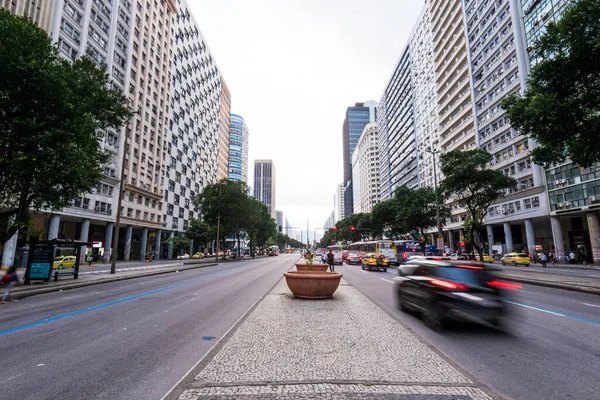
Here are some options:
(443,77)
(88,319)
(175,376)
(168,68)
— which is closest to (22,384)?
(175,376)

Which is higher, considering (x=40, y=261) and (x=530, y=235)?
(x=530, y=235)

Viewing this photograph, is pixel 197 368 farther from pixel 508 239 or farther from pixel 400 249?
pixel 508 239

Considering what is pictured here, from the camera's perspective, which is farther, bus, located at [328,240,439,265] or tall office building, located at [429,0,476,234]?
tall office building, located at [429,0,476,234]

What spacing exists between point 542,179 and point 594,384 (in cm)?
4537

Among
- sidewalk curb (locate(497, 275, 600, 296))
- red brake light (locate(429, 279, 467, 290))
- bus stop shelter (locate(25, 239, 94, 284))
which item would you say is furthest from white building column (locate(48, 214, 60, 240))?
sidewalk curb (locate(497, 275, 600, 296))

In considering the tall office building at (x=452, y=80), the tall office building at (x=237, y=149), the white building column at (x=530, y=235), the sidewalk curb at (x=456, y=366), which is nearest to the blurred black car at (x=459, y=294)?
the sidewalk curb at (x=456, y=366)

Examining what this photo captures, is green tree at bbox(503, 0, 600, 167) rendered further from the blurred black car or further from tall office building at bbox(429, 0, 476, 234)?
tall office building at bbox(429, 0, 476, 234)

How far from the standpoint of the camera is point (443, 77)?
68.8 m

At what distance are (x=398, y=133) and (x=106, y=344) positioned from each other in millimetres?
105746

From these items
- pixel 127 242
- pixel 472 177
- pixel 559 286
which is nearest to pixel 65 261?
pixel 127 242

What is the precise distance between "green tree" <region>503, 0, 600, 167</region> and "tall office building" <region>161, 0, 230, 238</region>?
57.1 metres

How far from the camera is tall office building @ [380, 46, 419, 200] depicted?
89.7 meters

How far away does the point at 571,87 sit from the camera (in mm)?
14406

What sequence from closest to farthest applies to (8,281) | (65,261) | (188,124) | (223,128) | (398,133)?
1. (8,281)
2. (65,261)
3. (188,124)
4. (398,133)
5. (223,128)
